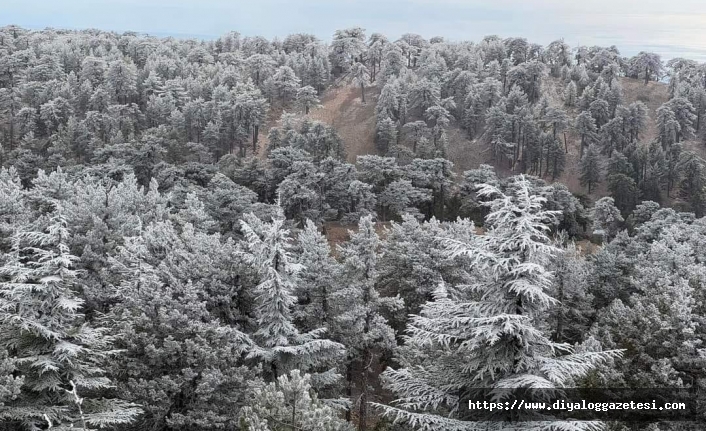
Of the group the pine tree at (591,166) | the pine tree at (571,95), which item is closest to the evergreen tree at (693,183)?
the pine tree at (591,166)

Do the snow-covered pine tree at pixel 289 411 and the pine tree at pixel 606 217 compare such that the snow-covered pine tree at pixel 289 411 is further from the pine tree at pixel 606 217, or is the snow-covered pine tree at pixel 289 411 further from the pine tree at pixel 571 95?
the pine tree at pixel 571 95

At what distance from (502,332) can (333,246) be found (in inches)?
1946

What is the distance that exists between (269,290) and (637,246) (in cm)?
3512

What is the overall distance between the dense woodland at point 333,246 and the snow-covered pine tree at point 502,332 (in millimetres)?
75

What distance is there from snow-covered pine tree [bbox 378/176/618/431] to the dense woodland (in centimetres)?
8

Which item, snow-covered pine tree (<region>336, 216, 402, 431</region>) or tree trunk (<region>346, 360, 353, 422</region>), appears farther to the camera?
tree trunk (<region>346, 360, 353, 422</region>)

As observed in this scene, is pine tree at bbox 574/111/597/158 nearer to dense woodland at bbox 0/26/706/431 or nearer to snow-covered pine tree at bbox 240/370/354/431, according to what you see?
dense woodland at bbox 0/26/706/431

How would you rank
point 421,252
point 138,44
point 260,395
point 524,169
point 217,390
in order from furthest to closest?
point 138,44 → point 524,169 → point 421,252 → point 217,390 → point 260,395

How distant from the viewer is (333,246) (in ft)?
200

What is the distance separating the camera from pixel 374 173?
219 ft

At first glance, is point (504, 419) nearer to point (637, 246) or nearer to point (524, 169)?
point (637, 246)

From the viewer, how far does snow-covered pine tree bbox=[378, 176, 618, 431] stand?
39.3ft

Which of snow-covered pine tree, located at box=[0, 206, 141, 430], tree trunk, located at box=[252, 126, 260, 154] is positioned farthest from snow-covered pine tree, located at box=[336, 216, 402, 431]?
tree trunk, located at box=[252, 126, 260, 154]

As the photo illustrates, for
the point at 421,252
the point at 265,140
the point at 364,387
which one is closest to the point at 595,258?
the point at 421,252
